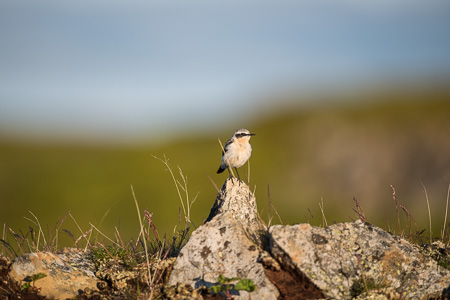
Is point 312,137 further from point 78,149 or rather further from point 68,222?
point 78,149

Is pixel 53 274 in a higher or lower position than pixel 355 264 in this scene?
higher

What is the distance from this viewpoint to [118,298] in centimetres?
514

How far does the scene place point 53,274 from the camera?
220 inches

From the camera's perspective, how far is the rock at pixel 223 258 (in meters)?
5.13

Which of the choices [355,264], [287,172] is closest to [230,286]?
[355,264]

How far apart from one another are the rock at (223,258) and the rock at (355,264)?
35 cm

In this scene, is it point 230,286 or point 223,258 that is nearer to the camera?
point 230,286

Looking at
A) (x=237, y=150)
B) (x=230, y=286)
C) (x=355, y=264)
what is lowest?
(x=355, y=264)

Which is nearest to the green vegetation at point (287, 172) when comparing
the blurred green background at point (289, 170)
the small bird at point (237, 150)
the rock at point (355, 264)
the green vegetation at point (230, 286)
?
the blurred green background at point (289, 170)

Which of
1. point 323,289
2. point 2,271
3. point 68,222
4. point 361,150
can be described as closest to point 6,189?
point 68,222

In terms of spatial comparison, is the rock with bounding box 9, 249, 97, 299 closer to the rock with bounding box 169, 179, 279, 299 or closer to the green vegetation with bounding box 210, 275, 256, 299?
the rock with bounding box 169, 179, 279, 299

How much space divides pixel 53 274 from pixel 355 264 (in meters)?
3.56

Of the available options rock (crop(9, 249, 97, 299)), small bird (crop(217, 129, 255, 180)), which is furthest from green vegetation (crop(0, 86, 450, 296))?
rock (crop(9, 249, 97, 299))

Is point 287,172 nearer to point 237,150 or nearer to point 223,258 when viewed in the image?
point 237,150
